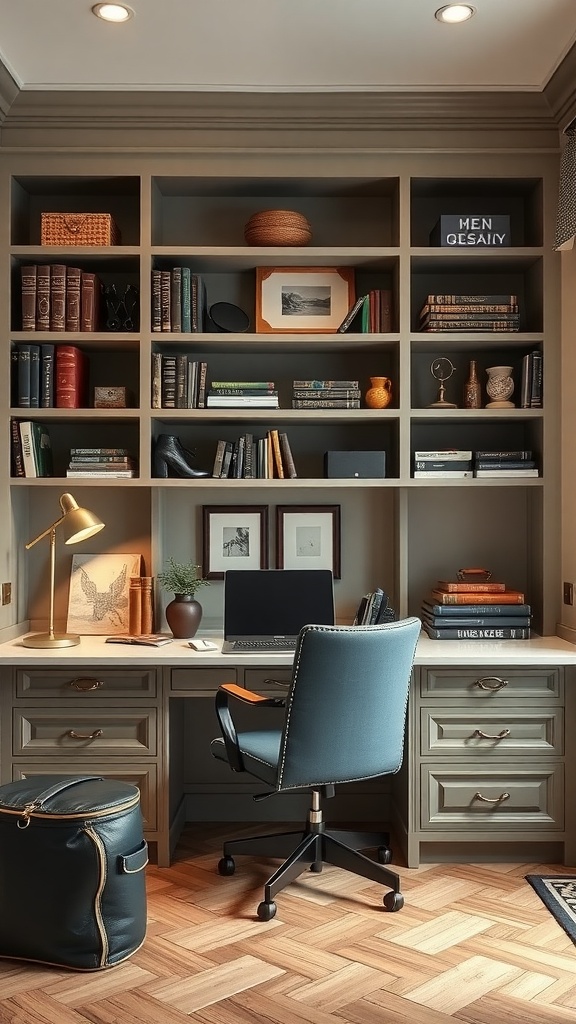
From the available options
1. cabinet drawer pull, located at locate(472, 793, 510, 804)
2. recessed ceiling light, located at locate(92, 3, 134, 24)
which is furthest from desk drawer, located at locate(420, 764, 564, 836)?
recessed ceiling light, located at locate(92, 3, 134, 24)

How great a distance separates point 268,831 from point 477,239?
2486 millimetres

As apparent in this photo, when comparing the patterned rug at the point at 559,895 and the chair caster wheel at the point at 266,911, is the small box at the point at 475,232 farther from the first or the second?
the chair caster wheel at the point at 266,911

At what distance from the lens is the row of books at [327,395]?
3.61 metres

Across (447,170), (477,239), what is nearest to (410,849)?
(477,239)

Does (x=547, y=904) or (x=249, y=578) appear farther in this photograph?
(x=249, y=578)

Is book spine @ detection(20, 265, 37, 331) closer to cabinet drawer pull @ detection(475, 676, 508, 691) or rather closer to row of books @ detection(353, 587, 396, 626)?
row of books @ detection(353, 587, 396, 626)

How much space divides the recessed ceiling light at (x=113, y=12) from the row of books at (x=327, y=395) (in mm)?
1375

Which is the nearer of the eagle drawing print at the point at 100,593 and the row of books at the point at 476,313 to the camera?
the row of books at the point at 476,313

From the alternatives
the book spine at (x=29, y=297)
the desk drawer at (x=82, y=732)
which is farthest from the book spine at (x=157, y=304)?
the desk drawer at (x=82, y=732)

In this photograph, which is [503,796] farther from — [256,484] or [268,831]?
[256,484]

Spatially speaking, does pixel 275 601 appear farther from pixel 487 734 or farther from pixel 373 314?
pixel 373 314

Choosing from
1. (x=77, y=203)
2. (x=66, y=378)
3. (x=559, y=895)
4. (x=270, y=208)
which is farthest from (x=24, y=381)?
(x=559, y=895)

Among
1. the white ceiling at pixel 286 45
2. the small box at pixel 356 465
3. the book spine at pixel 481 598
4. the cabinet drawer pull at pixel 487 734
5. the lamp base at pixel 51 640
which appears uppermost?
the white ceiling at pixel 286 45

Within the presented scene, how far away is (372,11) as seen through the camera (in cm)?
297
